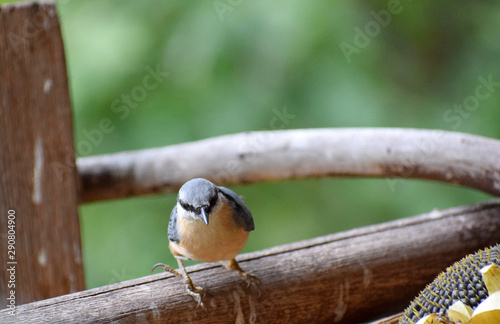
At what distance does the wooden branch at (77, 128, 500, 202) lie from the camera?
1247 mm

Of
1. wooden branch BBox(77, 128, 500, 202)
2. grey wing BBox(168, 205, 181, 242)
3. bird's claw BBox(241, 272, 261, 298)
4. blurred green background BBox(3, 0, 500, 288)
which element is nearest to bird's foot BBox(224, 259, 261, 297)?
bird's claw BBox(241, 272, 261, 298)

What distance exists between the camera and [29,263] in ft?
4.29

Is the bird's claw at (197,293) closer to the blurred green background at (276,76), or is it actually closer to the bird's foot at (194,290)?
the bird's foot at (194,290)

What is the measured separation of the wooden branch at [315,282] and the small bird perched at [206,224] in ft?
0.18

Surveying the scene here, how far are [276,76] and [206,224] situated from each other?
1.24 metres

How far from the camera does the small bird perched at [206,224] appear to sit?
818mm

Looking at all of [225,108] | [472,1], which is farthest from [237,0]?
A: [472,1]

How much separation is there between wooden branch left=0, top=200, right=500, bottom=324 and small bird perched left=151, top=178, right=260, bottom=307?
6 cm

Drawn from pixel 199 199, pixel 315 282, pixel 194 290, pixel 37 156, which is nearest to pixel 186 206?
pixel 199 199

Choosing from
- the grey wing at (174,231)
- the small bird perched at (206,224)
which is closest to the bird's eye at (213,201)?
the small bird perched at (206,224)

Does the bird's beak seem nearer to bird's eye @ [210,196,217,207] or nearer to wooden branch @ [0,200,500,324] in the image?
bird's eye @ [210,196,217,207]

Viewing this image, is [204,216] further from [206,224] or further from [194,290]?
[194,290]

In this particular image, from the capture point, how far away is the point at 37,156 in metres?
1.30

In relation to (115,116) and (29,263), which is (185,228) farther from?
(115,116)
